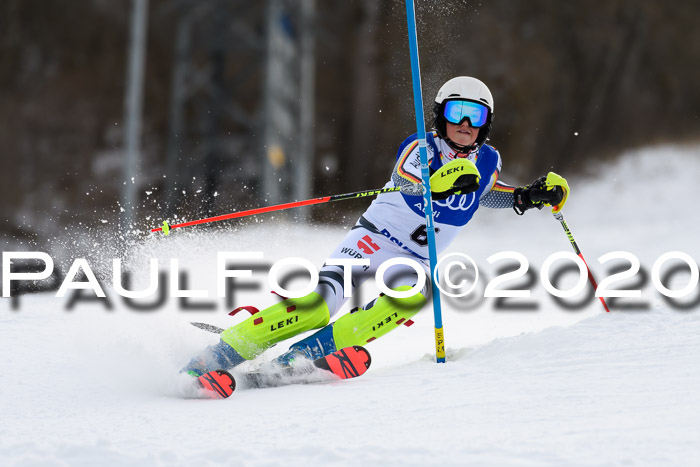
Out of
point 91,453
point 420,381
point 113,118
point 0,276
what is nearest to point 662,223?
point 0,276

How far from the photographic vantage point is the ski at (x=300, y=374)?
3.38m

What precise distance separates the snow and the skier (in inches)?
9.7

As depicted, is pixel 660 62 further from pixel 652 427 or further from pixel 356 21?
pixel 652 427

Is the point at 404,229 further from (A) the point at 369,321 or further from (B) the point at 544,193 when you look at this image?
(B) the point at 544,193

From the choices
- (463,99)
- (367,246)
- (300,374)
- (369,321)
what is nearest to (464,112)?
(463,99)

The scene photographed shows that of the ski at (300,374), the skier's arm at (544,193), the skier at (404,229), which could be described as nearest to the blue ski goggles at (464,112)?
the skier at (404,229)

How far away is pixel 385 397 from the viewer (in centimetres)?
310

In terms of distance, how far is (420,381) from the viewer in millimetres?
3311

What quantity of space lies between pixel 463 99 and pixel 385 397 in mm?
1509

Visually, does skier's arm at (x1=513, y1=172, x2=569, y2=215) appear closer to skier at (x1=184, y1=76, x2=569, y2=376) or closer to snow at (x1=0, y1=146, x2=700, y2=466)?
skier at (x1=184, y1=76, x2=569, y2=376)

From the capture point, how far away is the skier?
3611 mm

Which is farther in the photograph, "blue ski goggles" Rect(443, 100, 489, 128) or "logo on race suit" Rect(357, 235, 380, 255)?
"logo on race suit" Rect(357, 235, 380, 255)

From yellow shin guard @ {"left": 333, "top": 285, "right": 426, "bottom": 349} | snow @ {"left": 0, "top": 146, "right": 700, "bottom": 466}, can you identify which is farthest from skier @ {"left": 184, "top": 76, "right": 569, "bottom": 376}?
snow @ {"left": 0, "top": 146, "right": 700, "bottom": 466}

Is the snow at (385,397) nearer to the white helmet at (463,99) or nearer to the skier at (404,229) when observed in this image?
the skier at (404,229)
